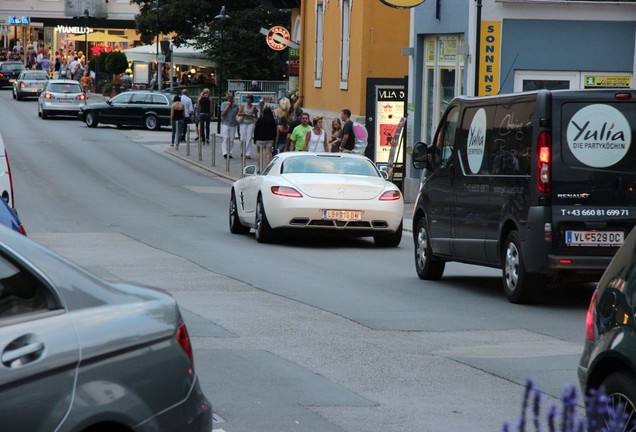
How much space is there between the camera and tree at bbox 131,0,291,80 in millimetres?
63000

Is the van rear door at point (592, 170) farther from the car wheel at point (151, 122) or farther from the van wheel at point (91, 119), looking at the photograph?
the van wheel at point (91, 119)

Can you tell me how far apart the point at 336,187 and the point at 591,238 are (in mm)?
6903

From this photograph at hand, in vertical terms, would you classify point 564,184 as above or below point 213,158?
above

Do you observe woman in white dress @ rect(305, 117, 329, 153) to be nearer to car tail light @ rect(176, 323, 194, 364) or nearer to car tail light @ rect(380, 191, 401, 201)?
car tail light @ rect(380, 191, 401, 201)

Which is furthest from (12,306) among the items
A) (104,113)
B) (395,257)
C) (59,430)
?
(104,113)

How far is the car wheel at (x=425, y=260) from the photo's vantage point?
51.0 ft

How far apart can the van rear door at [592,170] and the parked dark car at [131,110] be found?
41533 millimetres

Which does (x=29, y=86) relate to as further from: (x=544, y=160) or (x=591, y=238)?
(x=591, y=238)

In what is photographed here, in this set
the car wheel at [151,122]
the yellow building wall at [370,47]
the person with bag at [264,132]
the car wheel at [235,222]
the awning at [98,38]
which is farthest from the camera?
Answer: the awning at [98,38]

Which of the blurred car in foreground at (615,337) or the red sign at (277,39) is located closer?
the blurred car in foreground at (615,337)

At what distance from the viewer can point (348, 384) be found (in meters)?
8.66

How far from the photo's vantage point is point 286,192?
1922cm

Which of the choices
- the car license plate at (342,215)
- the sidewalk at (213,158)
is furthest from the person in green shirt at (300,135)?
the car license plate at (342,215)

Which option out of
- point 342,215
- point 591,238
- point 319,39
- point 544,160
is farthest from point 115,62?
point 591,238
